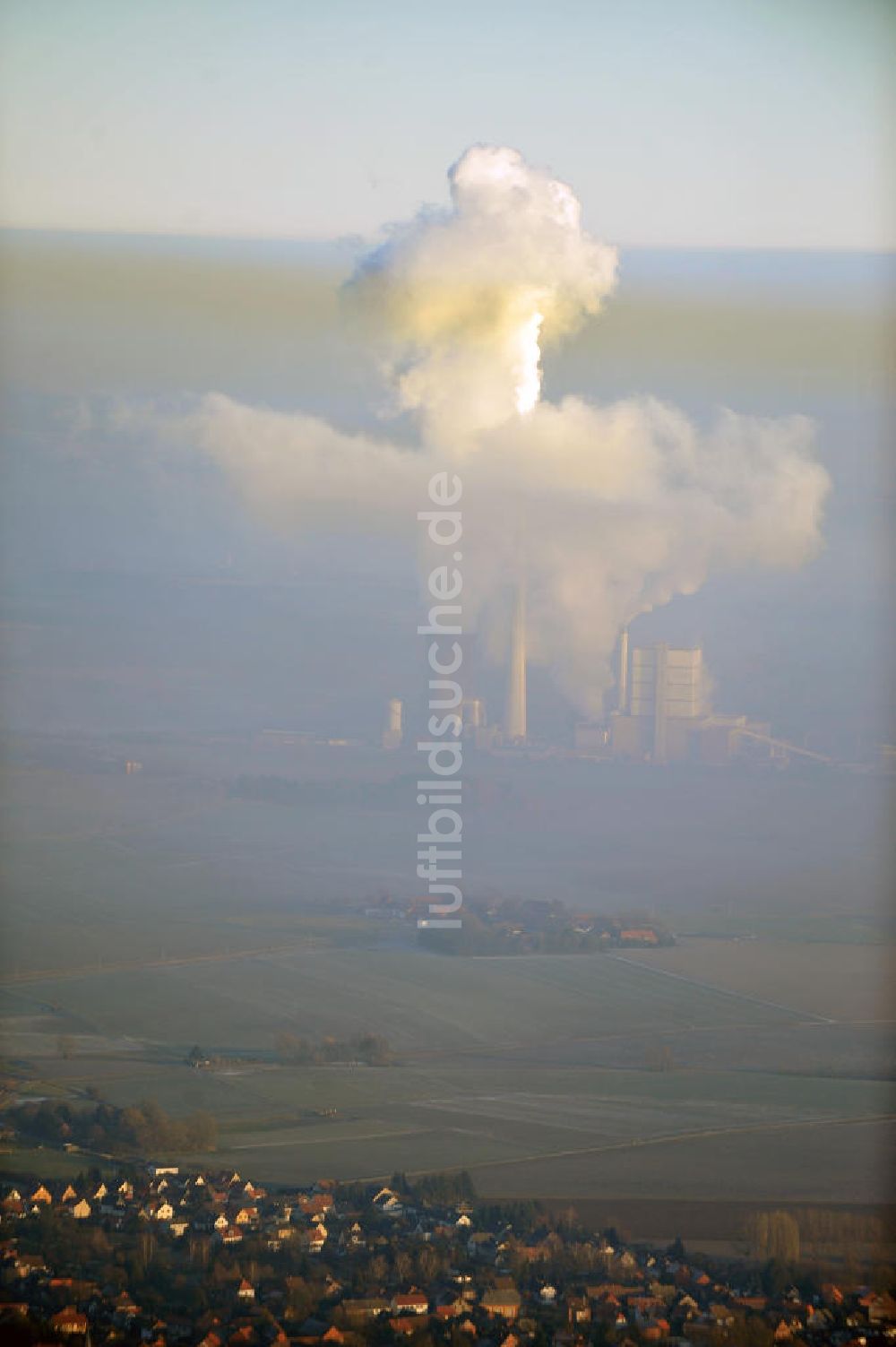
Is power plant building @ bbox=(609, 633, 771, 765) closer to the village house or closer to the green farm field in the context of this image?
the green farm field

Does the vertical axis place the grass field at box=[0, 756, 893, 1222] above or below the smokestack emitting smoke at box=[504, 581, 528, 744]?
below

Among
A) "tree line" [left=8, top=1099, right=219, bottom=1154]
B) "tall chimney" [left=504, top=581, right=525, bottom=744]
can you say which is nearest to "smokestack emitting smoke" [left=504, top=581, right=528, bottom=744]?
"tall chimney" [left=504, top=581, right=525, bottom=744]

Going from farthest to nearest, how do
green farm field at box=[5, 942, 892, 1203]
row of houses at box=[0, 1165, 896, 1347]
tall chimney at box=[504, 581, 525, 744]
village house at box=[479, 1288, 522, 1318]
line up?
tall chimney at box=[504, 581, 525, 744] < green farm field at box=[5, 942, 892, 1203] < village house at box=[479, 1288, 522, 1318] < row of houses at box=[0, 1165, 896, 1347]

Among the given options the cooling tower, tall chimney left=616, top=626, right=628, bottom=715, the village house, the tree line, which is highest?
tall chimney left=616, top=626, right=628, bottom=715

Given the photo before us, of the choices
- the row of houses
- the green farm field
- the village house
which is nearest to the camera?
the row of houses

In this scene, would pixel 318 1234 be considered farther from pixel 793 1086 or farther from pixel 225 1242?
pixel 793 1086

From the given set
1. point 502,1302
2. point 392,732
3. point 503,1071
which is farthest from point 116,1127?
point 392,732

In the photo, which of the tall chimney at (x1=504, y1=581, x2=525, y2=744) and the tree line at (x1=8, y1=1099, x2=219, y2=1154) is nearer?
the tree line at (x1=8, y1=1099, x2=219, y2=1154)

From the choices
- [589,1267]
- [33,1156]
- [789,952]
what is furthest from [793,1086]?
[33,1156]

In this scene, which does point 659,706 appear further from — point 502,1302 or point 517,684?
point 502,1302
